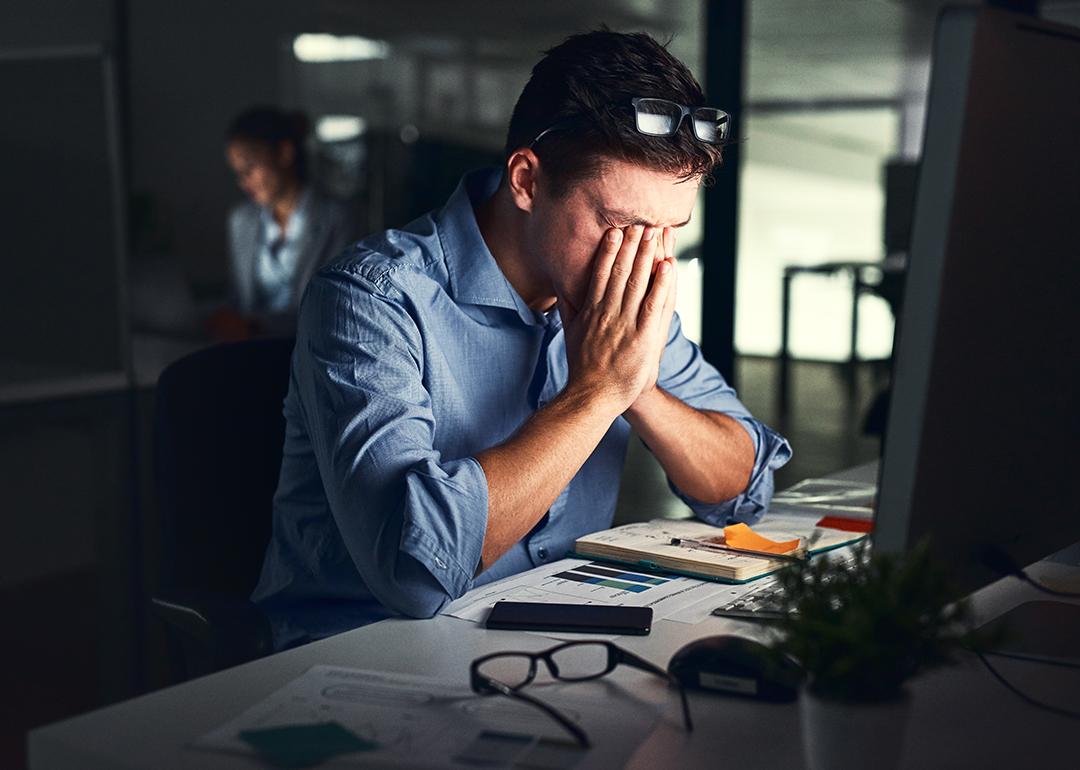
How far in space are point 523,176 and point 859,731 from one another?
3.11 feet

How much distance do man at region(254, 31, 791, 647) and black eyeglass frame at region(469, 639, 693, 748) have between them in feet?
0.85

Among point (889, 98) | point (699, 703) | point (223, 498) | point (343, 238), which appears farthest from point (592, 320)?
point (889, 98)

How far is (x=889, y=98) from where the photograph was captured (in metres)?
11.8

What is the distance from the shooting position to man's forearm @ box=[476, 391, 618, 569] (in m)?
1.29

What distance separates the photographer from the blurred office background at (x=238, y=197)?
3107mm

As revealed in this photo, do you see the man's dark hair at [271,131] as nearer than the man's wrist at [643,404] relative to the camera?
No

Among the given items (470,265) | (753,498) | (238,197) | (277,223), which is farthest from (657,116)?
(238,197)

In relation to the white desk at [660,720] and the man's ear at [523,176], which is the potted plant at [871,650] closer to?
the white desk at [660,720]

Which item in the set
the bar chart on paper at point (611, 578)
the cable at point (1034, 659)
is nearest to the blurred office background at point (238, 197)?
the cable at point (1034, 659)

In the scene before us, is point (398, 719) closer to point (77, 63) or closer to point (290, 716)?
point (290, 716)

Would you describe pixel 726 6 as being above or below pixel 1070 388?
above

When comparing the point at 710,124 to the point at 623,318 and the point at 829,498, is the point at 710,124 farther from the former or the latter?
the point at 829,498

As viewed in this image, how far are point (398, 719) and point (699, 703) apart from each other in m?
0.24

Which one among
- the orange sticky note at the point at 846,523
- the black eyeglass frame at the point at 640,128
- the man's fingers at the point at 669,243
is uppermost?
the black eyeglass frame at the point at 640,128
